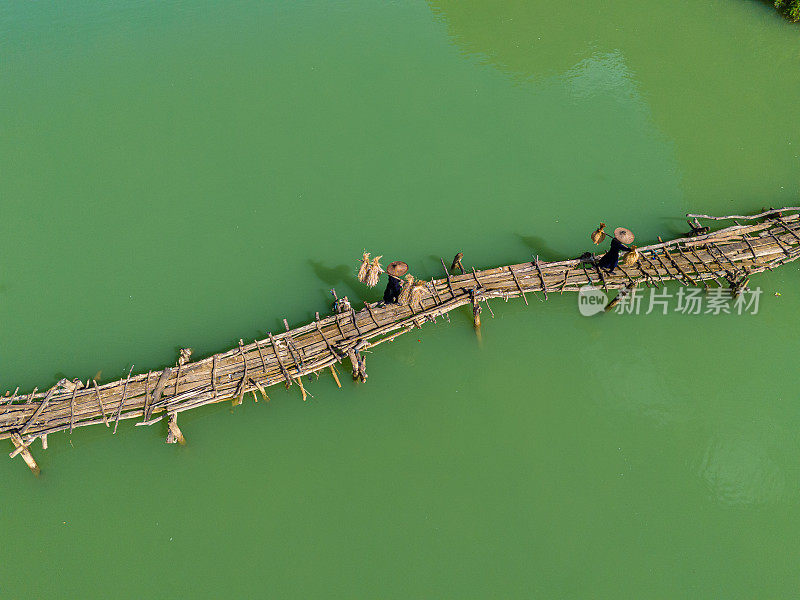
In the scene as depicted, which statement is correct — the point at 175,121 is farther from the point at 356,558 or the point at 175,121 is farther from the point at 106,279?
the point at 356,558

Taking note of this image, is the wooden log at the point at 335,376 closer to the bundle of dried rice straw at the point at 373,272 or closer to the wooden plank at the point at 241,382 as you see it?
the wooden plank at the point at 241,382

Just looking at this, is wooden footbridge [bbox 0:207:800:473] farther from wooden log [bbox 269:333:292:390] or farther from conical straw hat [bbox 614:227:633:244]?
conical straw hat [bbox 614:227:633:244]

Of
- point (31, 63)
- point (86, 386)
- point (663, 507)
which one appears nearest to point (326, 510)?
point (86, 386)

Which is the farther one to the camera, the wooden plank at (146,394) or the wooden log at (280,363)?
the wooden log at (280,363)

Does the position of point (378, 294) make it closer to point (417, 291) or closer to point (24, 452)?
point (417, 291)

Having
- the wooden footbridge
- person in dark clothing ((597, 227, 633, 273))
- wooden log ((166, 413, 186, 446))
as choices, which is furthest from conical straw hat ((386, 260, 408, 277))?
wooden log ((166, 413, 186, 446))

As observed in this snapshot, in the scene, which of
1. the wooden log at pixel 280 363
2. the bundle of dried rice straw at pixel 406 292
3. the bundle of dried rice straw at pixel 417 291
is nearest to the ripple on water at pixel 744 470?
the bundle of dried rice straw at pixel 417 291

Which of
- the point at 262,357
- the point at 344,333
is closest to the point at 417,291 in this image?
the point at 344,333
